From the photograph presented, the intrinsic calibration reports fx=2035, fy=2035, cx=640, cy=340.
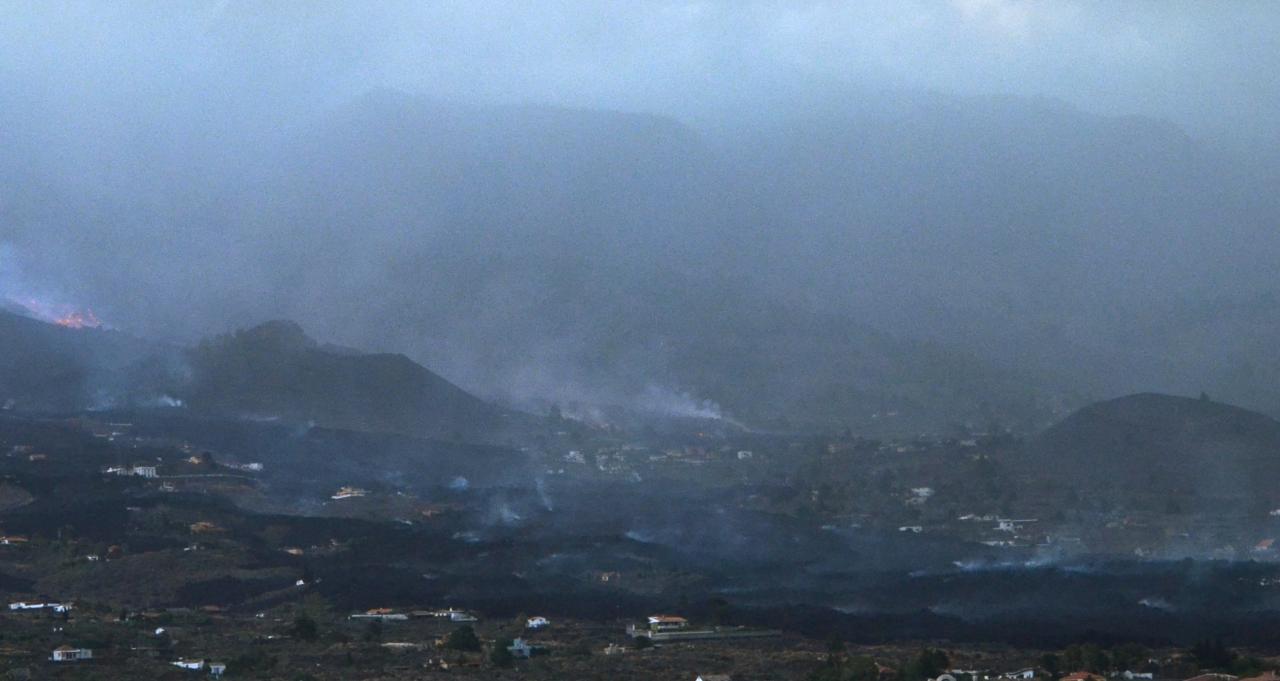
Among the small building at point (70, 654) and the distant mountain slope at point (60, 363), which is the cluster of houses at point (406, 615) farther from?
the distant mountain slope at point (60, 363)

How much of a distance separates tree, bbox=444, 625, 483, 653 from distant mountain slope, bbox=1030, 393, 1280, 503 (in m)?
45.1

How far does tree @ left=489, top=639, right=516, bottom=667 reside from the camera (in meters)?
56.0

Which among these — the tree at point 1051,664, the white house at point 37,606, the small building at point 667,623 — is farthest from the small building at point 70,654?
the tree at point 1051,664

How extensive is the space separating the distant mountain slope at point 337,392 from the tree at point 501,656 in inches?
2537

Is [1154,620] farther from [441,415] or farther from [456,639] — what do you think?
[441,415]

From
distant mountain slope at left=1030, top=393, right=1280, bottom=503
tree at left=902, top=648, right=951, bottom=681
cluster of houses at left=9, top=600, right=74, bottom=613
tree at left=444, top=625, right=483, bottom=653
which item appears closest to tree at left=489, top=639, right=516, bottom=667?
tree at left=444, top=625, right=483, bottom=653

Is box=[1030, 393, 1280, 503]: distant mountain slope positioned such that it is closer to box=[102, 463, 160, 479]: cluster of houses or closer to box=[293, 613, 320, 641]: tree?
box=[102, 463, 160, 479]: cluster of houses

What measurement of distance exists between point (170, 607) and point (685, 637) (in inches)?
788

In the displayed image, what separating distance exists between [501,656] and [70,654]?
1198 cm

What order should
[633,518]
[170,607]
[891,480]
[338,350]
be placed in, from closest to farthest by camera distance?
[170,607]
[633,518]
[891,480]
[338,350]

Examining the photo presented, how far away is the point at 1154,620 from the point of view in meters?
64.8

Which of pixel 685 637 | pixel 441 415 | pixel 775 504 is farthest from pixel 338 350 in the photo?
pixel 685 637

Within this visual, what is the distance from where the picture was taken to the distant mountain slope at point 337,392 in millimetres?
124688

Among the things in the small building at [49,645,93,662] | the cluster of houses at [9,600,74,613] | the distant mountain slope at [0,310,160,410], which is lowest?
the small building at [49,645,93,662]
